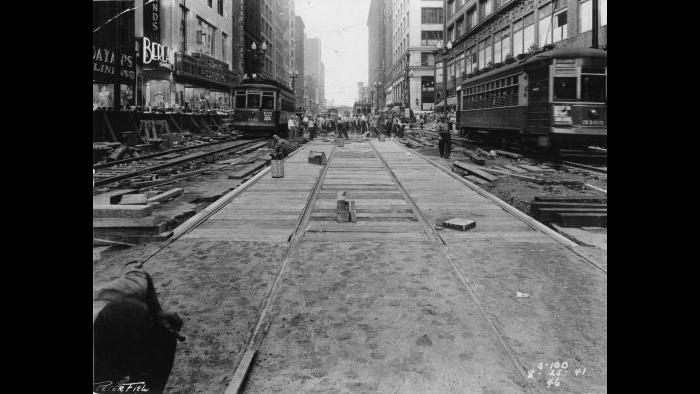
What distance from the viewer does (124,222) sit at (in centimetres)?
686

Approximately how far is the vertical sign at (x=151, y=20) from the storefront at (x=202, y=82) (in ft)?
10.2

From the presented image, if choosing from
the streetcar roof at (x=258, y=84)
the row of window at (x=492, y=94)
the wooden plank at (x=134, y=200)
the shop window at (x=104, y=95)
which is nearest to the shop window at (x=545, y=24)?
the row of window at (x=492, y=94)

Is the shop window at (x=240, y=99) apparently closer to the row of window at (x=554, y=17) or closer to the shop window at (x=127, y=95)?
the shop window at (x=127, y=95)

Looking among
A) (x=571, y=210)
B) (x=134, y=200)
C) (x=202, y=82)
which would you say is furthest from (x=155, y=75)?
(x=571, y=210)

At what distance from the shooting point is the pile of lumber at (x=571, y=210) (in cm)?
784

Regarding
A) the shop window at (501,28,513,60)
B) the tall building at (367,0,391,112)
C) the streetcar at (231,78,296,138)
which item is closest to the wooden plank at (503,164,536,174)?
the streetcar at (231,78,296,138)

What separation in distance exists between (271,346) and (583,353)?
2.12 meters

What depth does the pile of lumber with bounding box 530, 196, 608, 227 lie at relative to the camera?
7.84 m

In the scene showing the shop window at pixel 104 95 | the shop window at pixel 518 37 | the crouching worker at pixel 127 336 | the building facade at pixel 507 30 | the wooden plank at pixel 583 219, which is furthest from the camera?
the shop window at pixel 518 37

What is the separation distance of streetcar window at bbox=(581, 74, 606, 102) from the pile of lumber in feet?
28.8

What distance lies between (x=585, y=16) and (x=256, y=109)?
17.5m
